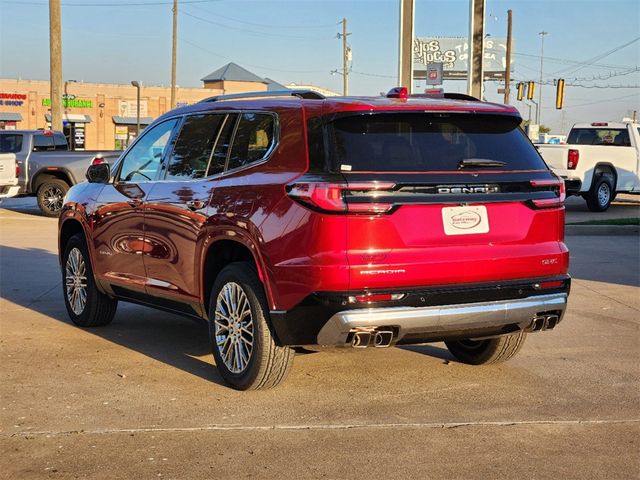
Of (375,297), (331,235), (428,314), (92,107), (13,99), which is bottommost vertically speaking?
(428,314)

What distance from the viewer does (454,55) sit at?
87812 mm

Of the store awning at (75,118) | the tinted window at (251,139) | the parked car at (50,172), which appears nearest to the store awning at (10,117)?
the store awning at (75,118)

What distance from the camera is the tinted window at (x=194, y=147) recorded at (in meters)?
6.12

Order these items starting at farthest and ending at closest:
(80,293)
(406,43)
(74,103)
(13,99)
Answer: (74,103), (13,99), (406,43), (80,293)

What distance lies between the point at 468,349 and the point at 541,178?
62.7 inches

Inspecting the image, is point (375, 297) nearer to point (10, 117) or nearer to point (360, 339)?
point (360, 339)

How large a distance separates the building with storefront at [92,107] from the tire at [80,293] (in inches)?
2533

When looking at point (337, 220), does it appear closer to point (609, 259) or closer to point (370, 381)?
point (370, 381)

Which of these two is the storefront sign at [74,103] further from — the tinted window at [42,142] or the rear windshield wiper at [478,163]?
the rear windshield wiper at [478,163]

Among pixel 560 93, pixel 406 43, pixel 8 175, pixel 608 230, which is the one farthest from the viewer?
pixel 560 93

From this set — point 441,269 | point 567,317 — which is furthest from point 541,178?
point 567,317

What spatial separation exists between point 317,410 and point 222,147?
73.6 inches

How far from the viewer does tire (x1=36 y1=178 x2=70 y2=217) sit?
19219 millimetres

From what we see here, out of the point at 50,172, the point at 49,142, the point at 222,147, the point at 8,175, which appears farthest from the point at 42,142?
the point at 222,147
